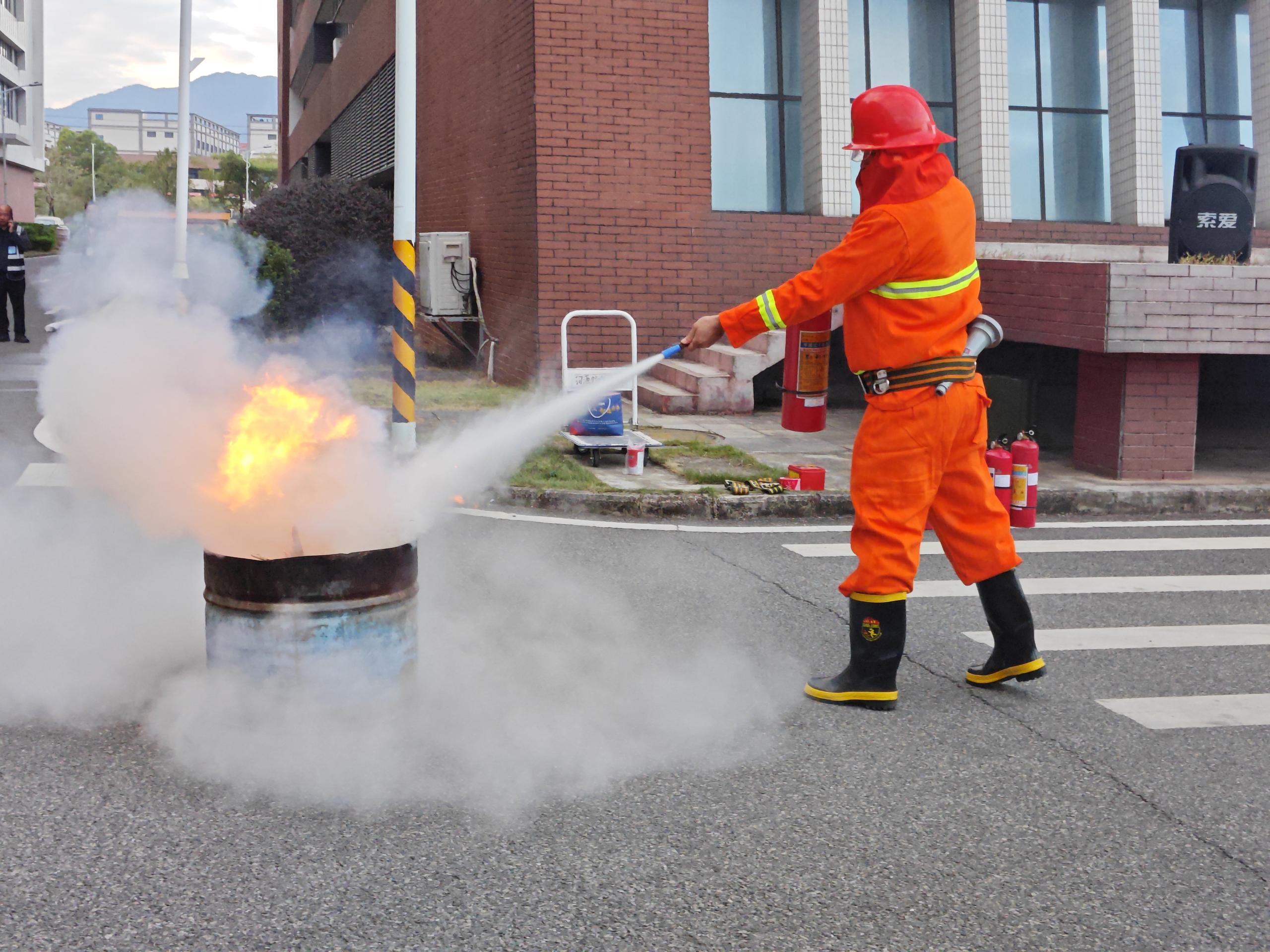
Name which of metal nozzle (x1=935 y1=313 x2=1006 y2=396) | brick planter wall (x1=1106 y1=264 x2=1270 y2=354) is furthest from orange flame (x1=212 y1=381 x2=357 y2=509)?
brick planter wall (x1=1106 y1=264 x2=1270 y2=354)

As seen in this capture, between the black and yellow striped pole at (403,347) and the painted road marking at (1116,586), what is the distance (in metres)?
3.78

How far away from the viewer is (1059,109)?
15.7 metres

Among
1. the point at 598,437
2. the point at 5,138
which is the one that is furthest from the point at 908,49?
the point at 5,138

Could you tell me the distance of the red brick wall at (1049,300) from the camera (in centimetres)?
982

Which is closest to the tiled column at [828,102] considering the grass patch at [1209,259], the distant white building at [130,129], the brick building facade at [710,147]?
the brick building facade at [710,147]

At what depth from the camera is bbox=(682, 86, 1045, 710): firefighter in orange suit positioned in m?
4.62

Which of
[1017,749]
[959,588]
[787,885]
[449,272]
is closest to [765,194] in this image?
[449,272]

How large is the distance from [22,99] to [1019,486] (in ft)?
292

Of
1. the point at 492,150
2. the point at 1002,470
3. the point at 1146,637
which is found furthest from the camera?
the point at 492,150

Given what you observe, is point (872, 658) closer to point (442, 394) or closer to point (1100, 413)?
point (1100, 413)

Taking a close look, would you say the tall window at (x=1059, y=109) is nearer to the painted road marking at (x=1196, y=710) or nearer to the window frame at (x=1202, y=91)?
the window frame at (x=1202, y=91)

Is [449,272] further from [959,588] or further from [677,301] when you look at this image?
[959,588]

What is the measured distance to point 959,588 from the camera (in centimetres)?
687

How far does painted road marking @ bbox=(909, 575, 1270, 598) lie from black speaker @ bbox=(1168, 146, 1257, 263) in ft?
15.4
